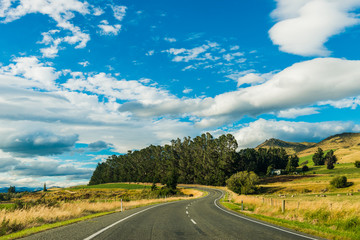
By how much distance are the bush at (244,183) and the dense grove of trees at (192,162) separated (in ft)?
66.2

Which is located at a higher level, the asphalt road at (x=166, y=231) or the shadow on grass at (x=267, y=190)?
the asphalt road at (x=166, y=231)

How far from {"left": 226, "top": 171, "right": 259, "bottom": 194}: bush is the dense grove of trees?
794 inches

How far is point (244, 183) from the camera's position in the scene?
74938 millimetres

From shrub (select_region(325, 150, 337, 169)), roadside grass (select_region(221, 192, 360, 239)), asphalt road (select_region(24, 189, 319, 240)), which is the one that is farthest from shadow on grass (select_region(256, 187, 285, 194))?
shrub (select_region(325, 150, 337, 169))

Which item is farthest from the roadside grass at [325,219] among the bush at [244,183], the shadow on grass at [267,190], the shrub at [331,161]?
the shrub at [331,161]

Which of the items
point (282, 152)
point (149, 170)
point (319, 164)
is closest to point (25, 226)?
point (149, 170)

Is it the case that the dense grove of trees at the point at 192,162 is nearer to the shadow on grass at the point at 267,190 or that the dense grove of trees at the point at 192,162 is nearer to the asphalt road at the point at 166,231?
the shadow on grass at the point at 267,190

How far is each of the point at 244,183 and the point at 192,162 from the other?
50.3 m

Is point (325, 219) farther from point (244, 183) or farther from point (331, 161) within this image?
point (331, 161)

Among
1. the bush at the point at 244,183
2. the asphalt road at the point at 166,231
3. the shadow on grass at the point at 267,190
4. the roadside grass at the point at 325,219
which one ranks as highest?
the asphalt road at the point at 166,231

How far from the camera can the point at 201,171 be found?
114312mm

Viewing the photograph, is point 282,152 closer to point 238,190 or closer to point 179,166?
point 179,166

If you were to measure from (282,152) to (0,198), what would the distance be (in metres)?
140

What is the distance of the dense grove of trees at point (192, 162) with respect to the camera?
4220 inches
